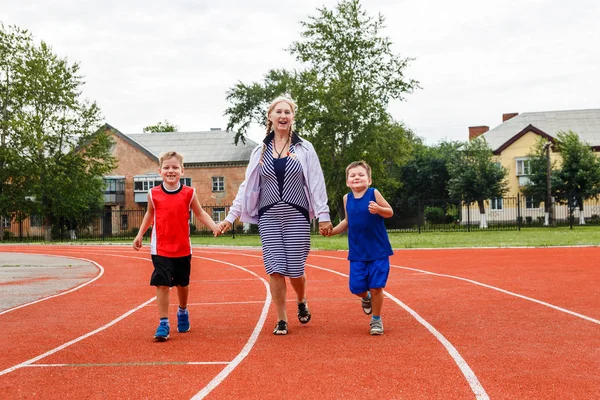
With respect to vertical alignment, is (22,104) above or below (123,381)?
above

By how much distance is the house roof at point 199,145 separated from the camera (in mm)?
59531

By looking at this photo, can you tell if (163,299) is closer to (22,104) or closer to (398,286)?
(398,286)

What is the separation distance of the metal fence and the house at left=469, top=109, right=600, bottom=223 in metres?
2.90

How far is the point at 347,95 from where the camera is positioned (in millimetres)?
41000

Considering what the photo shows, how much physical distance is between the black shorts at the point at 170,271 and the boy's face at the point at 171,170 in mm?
742

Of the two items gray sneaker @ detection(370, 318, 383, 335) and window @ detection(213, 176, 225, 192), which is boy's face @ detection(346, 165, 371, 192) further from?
window @ detection(213, 176, 225, 192)

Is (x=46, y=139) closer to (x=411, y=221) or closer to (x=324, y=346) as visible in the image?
(x=411, y=221)

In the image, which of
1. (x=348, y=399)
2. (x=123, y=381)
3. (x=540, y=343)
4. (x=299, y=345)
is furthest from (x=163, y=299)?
(x=540, y=343)

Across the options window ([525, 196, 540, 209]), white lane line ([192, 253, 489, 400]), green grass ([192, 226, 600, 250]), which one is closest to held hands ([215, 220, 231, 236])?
white lane line ([192, 253, 489, 400])

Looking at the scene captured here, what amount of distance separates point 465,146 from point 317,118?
18.9 metres

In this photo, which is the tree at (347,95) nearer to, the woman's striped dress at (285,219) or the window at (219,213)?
the window at (219,213)

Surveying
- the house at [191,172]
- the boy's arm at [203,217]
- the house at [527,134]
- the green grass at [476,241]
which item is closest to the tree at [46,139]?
the house at [191,172]

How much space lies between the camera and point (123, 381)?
15.2 feet

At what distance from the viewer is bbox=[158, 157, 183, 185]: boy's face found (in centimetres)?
657
